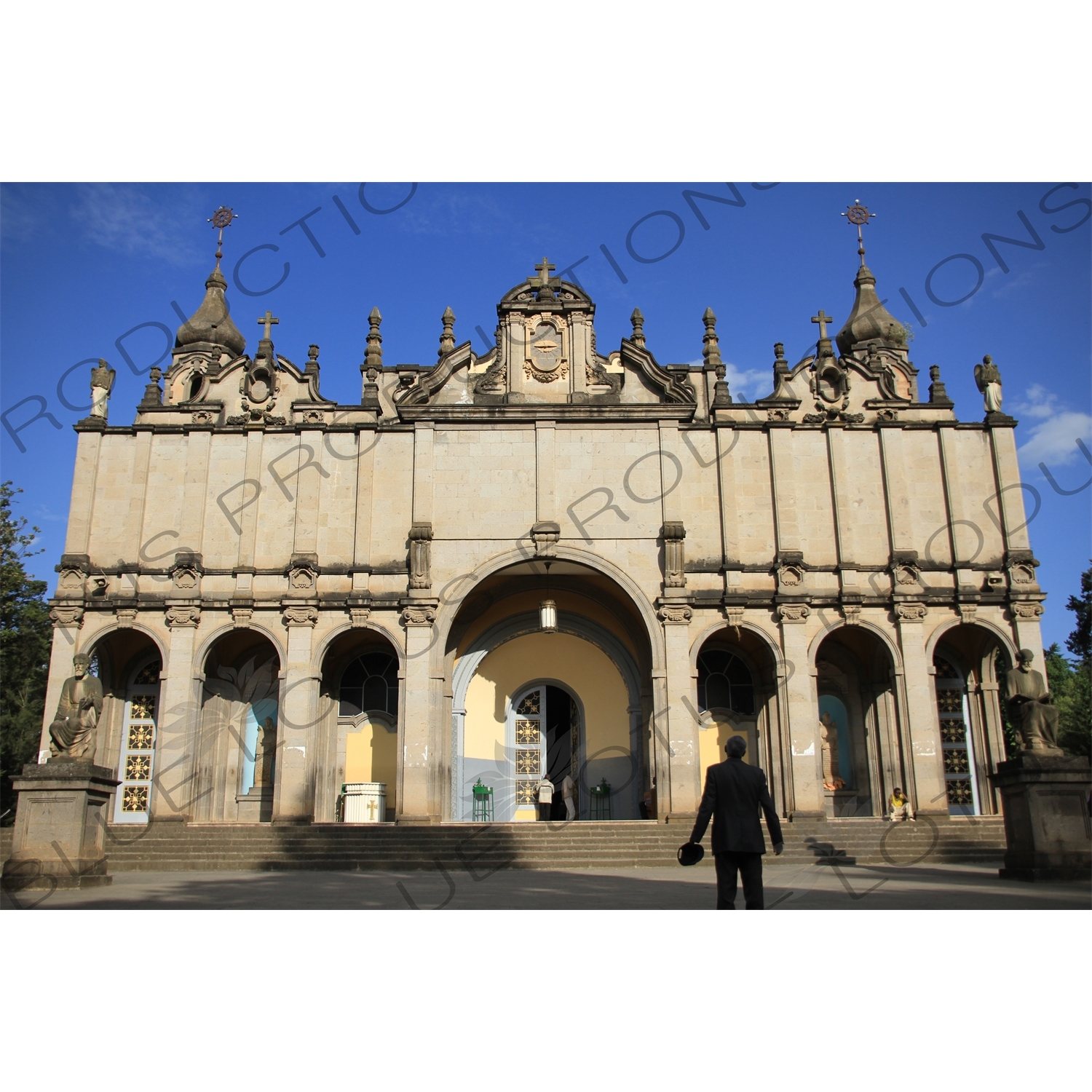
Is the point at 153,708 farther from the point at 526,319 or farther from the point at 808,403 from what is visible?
the point at 808,403

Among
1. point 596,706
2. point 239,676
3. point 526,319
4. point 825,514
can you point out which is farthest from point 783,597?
point 239,676

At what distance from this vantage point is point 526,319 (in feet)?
86.3

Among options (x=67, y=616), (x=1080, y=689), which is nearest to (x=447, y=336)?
(x=67, y=616)

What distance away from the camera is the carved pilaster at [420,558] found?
24078mm

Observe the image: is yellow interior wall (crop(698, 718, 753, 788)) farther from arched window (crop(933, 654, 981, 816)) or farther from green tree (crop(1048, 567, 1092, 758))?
green tree (crop(1048, 567, 1092, 758))

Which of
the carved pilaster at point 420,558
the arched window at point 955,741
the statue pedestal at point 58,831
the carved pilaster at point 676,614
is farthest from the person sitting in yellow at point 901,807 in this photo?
the statue pedestal at point 58,831

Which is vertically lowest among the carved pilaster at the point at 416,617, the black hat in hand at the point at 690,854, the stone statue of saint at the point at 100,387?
the black hat in hand at the point at 690,854

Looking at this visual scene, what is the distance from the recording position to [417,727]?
23203mm

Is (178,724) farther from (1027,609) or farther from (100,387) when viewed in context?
(1027,609)

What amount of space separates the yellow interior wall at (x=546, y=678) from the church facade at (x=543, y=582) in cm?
8

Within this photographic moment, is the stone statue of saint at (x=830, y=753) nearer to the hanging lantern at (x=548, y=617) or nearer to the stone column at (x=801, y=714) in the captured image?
the stone column at (x=801, y=714)

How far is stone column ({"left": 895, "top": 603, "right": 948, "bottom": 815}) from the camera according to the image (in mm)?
22984

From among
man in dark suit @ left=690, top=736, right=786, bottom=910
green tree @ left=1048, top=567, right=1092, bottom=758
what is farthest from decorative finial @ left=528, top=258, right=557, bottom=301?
green tree @ left=1048, top=567, right=1092, bottom=758

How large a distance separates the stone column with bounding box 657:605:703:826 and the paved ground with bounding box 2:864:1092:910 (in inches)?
191
